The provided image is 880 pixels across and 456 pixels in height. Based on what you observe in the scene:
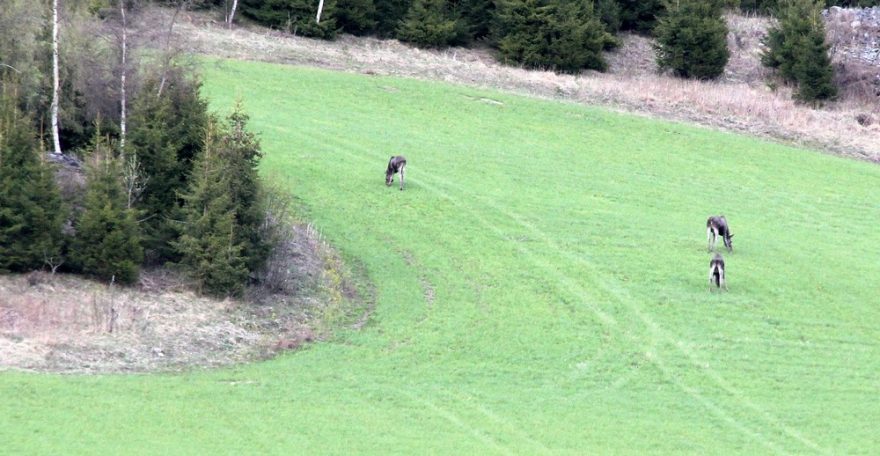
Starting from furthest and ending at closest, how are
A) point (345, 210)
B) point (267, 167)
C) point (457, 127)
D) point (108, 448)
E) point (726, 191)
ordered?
point (457, 127) < point (726, 191) < point (267, 167) < point (345, 210) < point (108, 448)

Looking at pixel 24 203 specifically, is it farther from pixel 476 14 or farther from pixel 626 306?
pixel 476 14

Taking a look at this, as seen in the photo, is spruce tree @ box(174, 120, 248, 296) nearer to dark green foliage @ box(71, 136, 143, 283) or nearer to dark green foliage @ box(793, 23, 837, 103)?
dark green foliage @ box(71, 136, 143, 283)

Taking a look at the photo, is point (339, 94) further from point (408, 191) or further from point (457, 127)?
point (408, 191)

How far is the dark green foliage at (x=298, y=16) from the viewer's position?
64688 mm

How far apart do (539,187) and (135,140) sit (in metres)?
15.9

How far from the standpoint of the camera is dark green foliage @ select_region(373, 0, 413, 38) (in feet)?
221

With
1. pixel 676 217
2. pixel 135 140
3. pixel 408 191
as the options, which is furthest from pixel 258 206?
pixel 676 217

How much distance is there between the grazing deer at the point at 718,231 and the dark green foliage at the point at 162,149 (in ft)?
51.7

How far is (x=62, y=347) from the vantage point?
27797mm

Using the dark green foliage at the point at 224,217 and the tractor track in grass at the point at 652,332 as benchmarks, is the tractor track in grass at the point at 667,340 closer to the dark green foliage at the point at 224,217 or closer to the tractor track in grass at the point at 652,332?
the tractor track in grass at the point at 652,332

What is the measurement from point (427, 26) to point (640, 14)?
1510 cm

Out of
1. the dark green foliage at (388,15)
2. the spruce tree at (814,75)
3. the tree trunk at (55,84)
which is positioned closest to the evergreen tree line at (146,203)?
the tree trunk at (55,84)

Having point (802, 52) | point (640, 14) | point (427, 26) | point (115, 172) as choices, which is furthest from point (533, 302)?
point (640, 14)

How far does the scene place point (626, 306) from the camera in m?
34.5
